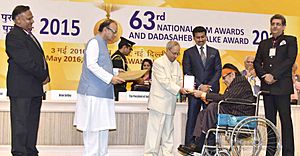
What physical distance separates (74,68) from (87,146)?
2089mm

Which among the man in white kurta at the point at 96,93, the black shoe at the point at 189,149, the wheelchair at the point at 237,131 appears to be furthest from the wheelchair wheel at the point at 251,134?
the man in white kurta at the point at 96,93

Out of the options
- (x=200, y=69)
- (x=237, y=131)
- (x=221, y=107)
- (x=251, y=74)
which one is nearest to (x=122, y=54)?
(x=200, y=69)

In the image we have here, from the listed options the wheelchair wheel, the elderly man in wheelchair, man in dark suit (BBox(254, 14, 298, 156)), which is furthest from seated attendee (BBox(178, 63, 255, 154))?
man in dark suit (BBox(254, 14, 298, 156))

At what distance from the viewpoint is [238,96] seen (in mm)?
4898

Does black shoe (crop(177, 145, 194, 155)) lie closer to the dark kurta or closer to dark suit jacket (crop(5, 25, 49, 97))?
the dark kurta

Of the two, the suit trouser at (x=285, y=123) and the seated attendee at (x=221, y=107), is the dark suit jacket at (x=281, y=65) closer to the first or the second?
the suit trouser at (x=285, y=123)

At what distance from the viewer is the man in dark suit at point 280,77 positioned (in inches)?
201

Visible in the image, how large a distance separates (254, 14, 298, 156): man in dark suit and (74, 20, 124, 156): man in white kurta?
151cm

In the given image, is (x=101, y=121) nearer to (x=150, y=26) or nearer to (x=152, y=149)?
(x=152, y=149)

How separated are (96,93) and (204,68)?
144 centimetres

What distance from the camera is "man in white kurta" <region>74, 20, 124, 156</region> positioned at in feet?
15.2

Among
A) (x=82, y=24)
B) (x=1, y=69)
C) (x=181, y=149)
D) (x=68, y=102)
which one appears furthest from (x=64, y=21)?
(x=181, y=149)

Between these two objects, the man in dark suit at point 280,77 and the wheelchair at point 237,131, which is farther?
the man in dark suit at point 280,77

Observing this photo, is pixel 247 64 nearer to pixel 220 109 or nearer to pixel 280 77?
pixel 280 77
